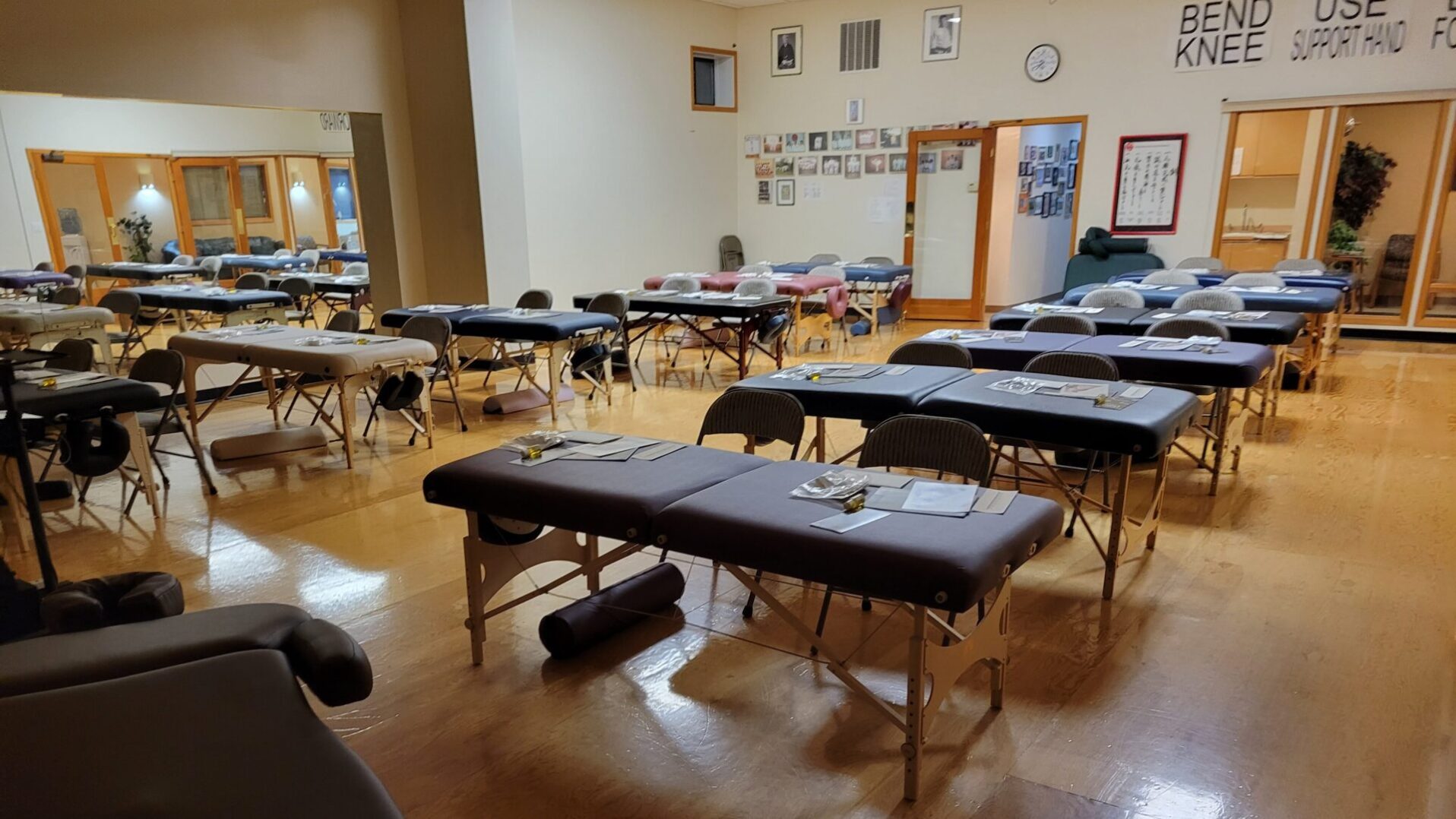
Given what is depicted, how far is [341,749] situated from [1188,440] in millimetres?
5560

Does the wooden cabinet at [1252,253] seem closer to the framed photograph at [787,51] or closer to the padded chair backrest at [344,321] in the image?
the framed photograph at [787,51]

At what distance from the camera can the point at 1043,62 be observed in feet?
33.8

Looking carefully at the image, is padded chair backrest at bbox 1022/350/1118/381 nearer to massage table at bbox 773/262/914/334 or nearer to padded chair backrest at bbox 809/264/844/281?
padded chair backrest at bbox 809/264/844/281

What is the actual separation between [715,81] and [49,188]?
8.10 metres

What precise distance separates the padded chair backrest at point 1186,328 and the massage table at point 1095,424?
1726mm

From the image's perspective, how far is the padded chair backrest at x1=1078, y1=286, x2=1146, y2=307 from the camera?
6.59m

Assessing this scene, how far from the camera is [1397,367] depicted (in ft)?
25.5

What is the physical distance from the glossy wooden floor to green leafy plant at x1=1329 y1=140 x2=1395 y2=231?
21.6 feet

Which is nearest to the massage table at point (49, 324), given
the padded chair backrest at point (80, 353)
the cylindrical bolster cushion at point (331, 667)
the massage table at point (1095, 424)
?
the padded chair backrest at point (80, 353)

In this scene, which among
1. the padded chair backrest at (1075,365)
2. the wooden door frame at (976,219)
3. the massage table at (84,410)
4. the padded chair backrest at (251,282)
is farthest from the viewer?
the wooden door frame at (976,219)

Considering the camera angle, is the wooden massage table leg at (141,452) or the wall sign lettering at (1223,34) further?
the wall sign lettering at (1223,34)

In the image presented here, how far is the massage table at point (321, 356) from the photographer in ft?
16.3

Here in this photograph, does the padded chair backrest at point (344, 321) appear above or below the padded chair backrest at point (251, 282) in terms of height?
below

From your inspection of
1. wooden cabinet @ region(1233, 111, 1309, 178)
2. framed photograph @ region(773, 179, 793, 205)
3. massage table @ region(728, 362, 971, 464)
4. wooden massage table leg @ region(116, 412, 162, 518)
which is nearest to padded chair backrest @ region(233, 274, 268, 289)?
wooden massage table leg @ region(116, 412, 162, 518)
